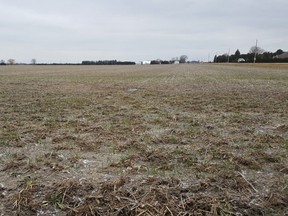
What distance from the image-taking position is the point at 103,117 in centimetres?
788

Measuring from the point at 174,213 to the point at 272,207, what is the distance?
111 cm

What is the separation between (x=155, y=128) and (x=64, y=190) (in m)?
3.46

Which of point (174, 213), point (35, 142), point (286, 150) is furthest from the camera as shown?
point (35, 142)

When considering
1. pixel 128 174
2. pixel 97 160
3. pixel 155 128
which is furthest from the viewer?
pixel 155 128

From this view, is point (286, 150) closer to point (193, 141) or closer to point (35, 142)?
point (193, 141)

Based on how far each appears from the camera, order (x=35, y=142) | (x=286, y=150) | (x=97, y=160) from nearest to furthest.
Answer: (x=97, y=160) < (x=286, y=150) < (x=35, y=142)

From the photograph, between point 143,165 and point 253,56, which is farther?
point 253,56

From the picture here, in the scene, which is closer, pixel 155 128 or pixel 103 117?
pixel 155 128

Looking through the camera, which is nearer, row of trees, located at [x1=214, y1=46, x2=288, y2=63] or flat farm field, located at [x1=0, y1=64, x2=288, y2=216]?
flat farm field, located at [x1=0, y1=64, x2=288, y2=216]

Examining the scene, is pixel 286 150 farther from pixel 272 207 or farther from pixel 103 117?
pixel 103 117

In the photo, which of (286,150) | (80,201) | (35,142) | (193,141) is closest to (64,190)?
(80,201)

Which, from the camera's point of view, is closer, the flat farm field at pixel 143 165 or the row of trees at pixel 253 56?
the flat farm field at pixel 143 165

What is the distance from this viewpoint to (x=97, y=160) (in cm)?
448

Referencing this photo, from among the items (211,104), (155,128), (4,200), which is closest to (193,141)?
(155,128)
